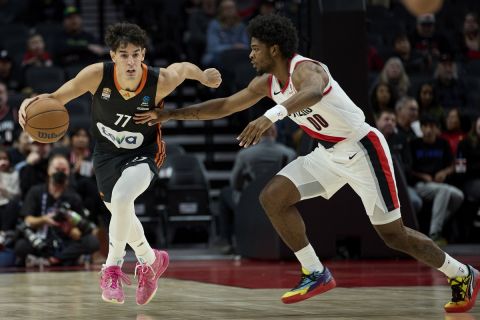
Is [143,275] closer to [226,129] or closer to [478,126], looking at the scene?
[478,126]

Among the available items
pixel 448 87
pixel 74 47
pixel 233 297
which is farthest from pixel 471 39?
pixel 233 297

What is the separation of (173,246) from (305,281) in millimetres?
6537

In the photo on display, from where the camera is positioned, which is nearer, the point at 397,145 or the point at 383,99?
the point at 397,145

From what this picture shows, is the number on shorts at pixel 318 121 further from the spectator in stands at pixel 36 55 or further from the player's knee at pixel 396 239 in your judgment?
the spectator in stands at pixel 36 55

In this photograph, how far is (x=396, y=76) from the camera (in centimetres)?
1356

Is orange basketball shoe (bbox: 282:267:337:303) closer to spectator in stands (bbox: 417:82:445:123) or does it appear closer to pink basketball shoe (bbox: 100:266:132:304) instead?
pink basketball shoe (bbox: 100:266:132:304)

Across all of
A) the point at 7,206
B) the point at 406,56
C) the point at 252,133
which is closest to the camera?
the point at 252,133

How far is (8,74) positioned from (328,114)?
842cm

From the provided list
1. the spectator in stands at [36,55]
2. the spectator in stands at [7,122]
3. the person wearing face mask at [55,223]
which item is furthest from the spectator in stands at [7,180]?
the spectator in stands at [36,55]

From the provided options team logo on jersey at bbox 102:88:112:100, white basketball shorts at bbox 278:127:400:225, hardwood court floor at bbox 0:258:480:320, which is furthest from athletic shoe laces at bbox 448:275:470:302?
team logo on jersey at bbox 102:88:112:100

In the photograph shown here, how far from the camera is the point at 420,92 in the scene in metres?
13.2

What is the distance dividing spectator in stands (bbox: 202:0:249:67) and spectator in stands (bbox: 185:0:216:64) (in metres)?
0.20

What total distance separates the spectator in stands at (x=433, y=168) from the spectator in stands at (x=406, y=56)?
2764 millimetres

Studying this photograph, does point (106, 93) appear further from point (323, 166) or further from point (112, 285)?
point (323, 166)
